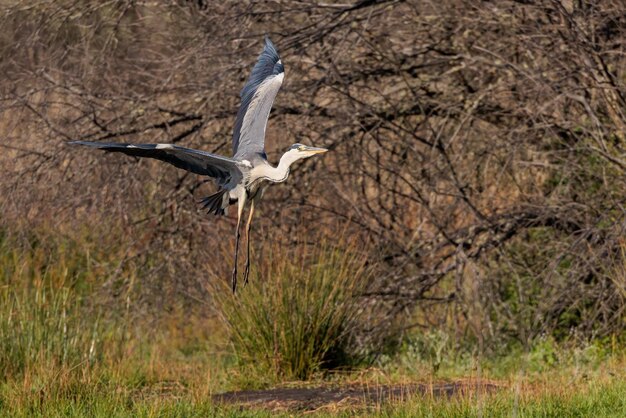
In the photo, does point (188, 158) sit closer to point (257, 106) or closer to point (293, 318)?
point (257, 106)

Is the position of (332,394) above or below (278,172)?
below

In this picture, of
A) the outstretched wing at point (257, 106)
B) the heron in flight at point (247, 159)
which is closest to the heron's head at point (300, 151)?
the heron in flight at point (247, 159)

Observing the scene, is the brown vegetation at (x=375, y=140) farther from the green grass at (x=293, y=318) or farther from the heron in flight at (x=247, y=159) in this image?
the heron in flight at (x=247, y=159)

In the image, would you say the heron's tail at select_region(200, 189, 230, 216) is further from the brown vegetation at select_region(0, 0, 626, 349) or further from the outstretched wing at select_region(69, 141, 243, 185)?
the brown vegetation at select_region(0, 0, 626, 349)

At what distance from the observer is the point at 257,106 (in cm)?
776

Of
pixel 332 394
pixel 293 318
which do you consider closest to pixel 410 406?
pixel 332 394

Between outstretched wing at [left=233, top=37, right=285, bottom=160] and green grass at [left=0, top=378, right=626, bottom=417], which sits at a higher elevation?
outstretched wing at [left=233, top=37, right=285, bottom=160]

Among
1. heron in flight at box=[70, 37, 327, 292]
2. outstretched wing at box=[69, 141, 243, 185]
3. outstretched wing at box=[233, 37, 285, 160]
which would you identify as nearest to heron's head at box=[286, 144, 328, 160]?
heron in flight at box=[70, 37, 327, 292]

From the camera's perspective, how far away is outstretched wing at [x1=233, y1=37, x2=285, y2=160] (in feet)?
24.5

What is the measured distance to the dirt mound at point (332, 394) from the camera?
6992 mm

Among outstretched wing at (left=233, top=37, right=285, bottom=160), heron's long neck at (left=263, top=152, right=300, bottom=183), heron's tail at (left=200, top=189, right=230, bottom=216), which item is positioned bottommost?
heron's tail at (left=200, top=189, right=230, bottom=216)

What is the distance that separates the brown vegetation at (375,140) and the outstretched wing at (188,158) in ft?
7.31

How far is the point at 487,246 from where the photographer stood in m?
10.2

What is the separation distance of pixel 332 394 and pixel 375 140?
3.71m
